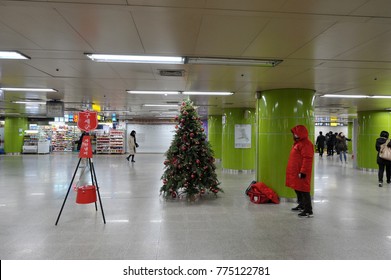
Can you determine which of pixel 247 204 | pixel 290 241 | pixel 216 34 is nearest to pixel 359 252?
pixel 290 241

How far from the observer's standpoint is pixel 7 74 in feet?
18.5

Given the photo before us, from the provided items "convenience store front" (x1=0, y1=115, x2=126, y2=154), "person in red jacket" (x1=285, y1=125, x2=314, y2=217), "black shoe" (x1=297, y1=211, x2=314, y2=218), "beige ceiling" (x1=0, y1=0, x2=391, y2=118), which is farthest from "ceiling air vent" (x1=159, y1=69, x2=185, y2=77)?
"convenience store front" (x1=0, y1=115, x2=126, y2=154)

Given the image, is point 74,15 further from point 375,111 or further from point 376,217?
point 375,111

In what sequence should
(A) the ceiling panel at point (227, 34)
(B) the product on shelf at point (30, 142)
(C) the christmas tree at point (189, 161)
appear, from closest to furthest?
(A) the ceiling panel at point (227, 34)
(C) the christmas tree at point (189, 161)
(B) the product on shelf at point (30, 142)

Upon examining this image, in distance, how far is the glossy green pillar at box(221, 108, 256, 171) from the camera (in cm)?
1175

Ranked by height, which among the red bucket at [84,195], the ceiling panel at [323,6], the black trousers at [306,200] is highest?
the ceiling panel at [323,6]

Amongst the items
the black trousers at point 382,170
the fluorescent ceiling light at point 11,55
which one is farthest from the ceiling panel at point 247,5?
the black trousers at point 382,170

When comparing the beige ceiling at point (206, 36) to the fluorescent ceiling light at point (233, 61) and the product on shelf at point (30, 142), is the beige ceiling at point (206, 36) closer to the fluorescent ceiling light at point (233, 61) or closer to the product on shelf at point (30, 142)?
the fluorescent ceiling light at point (233, 61)

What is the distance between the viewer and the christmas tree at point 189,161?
6.57 metres

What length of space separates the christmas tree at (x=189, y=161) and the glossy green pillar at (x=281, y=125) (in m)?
1.41

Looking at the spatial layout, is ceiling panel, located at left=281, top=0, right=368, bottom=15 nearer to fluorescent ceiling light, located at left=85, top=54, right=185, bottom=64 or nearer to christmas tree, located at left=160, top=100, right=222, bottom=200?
fluorescent ceiling light, located at left=85, top=54, right=185, bottom=64

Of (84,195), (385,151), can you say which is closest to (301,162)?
(84,195)

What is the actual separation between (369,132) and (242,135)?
18.5ft

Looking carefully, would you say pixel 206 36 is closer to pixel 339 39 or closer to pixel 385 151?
pixel 339 39
